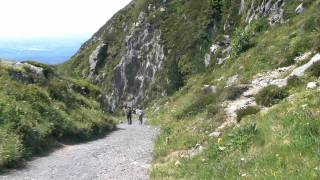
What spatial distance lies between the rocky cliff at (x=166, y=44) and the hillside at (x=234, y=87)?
10.1 inches

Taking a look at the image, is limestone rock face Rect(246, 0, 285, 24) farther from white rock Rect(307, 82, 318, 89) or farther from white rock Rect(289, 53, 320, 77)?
white rock Rect(307, 82, 318, 89)

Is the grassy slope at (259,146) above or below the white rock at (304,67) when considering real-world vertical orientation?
below

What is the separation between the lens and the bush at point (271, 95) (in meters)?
22.3

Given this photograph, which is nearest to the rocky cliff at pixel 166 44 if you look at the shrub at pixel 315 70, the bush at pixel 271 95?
the shrub at pixel 315 70

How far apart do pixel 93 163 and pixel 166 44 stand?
73732mm

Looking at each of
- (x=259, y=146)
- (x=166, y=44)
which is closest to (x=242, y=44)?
(x=259, y=146)

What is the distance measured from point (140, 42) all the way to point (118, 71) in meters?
9.85

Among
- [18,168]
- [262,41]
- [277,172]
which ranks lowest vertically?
[18,168]

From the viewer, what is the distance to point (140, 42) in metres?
108

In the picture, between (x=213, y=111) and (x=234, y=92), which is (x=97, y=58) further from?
(x=213, y=111)

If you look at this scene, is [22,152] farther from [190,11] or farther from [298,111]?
[190,11]

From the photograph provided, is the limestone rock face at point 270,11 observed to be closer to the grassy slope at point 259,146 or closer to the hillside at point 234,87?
the hillside at point 234,87

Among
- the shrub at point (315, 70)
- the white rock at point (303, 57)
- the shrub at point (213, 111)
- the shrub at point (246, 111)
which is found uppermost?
the white rock at point (303, 57)

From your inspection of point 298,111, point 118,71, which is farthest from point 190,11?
point 298,111
